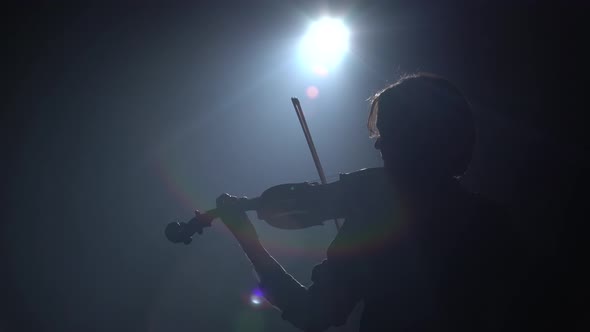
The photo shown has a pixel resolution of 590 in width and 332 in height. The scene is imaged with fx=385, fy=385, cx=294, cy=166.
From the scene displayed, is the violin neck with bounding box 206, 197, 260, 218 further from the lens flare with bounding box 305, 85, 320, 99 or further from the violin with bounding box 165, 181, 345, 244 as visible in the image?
the lens flare with bounding box 305, 85, 320, 99

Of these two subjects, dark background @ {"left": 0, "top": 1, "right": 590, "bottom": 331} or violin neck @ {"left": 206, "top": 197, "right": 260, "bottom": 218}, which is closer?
violin neck @ {"left": 206, "top": 197, "right": 260, "bottom": 218}

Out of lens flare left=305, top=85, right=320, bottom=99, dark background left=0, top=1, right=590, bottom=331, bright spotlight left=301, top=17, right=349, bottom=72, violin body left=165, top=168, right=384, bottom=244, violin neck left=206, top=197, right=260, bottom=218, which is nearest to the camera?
violin neck left=206, top=197, right=260, bottom=218

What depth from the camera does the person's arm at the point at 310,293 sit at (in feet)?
1.55

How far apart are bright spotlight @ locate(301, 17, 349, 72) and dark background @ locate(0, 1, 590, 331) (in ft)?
0.23

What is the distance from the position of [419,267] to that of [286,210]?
1.74ft

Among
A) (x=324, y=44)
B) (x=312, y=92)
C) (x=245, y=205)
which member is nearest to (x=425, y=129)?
(x=245, y=205)

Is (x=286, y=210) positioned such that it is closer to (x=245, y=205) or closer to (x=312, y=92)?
(x=245, y=205)

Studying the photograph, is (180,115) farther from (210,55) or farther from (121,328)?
(121,328)

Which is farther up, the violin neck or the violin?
the violin neck

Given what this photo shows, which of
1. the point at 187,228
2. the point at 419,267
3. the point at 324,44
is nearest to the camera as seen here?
the point at 419,267

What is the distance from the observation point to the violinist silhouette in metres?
0.44

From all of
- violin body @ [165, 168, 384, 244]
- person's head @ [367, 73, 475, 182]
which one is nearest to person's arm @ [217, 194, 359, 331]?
person's head @ [367, 73, 475, 182]

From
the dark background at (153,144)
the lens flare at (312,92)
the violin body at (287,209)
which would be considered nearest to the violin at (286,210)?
the violin body at (287,209)

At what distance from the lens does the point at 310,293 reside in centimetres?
50
